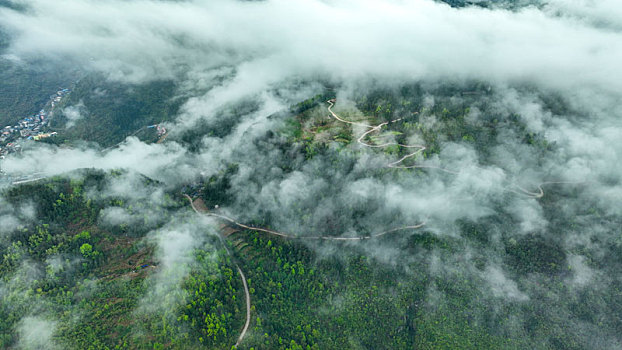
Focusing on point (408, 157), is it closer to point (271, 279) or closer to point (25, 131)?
point (271, 279)

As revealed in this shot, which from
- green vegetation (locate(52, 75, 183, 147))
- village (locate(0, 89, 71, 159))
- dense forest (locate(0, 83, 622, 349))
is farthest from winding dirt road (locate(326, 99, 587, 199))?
village (locate(0, 89, 71, 159))

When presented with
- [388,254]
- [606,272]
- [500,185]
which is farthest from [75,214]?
[606,272]

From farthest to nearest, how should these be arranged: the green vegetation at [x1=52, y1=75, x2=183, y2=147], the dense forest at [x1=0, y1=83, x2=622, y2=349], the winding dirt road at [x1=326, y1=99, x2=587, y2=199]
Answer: the green vegetation at [x1=52, y1=75, x2=183, y2=147], the winding dirt road at [x1=326, y1=99, x2=587, y2=199], the dense forest at [x1=0, y1=83, x2=622, y2=349]

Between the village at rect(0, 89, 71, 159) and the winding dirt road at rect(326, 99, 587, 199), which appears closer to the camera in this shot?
the winding dirt road at rect(326, 99, 587, 199)

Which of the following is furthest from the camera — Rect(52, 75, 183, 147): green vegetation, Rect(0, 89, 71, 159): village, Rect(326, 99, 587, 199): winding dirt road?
Rect(52, 75, 183, 147): green vegetation

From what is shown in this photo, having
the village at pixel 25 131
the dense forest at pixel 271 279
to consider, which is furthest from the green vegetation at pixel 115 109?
the dense forest at pixel 271 279

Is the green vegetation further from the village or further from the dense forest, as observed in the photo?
the dense forest

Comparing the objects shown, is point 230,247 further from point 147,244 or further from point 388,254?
point 388,254

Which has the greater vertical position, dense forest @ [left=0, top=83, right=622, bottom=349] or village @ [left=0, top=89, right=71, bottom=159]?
village @ [left=0, top=89, right=71, bottom=159]
